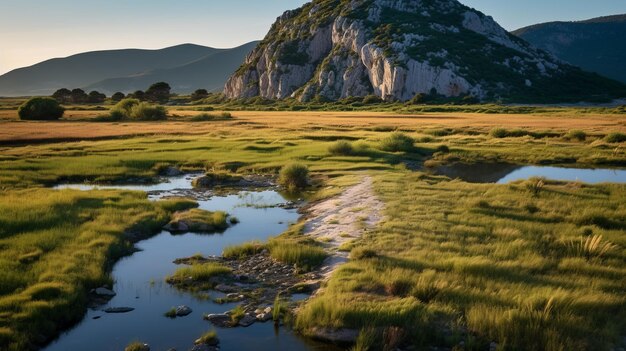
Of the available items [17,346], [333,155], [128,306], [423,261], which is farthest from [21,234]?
[333,155]

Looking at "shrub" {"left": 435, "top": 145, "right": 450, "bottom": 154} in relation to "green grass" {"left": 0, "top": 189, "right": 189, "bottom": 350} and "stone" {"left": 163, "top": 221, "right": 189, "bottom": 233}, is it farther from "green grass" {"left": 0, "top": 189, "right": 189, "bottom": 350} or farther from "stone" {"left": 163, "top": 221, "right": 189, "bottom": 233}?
"stone" {"left": 163, "top": 221, "right": 189, "bottom": 233}

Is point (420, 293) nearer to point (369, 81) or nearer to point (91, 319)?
point (91, 319)

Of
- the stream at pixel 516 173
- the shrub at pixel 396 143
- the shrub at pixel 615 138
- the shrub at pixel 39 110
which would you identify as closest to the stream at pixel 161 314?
the stream at pixel 516 173

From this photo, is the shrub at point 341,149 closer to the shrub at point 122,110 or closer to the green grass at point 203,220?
the green grass at point 203,220

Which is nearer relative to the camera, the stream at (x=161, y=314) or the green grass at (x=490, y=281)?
the green grass at (x=490, y=281)

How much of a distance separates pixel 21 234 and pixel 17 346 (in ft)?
33.5

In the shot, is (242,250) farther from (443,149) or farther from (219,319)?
(443,149)

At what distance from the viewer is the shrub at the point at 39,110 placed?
9894 cm

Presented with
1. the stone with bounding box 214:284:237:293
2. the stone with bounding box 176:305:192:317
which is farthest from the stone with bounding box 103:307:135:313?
the stone with bounding box 214:284:237:293

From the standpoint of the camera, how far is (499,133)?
66312 mm

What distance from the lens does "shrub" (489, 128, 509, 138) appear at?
65.9 meters

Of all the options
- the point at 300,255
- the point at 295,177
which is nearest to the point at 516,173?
the point at 295,177

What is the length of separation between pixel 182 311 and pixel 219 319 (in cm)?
133

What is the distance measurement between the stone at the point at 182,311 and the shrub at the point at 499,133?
5883 centimetres
